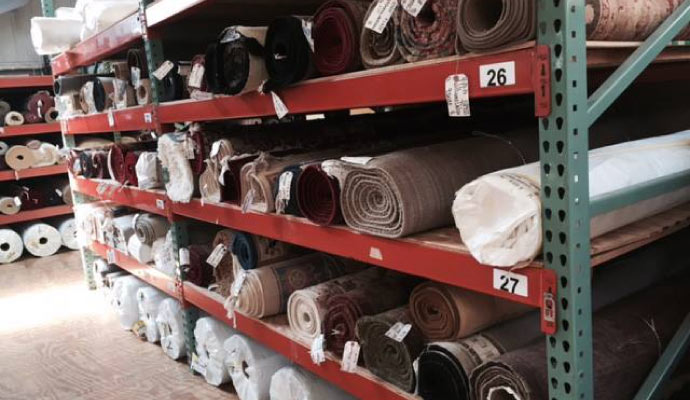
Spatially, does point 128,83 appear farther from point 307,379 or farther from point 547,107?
point 547,107

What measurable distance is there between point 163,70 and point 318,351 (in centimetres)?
154

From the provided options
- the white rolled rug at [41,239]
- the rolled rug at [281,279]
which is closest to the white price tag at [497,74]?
the rolled rug at [281,279]

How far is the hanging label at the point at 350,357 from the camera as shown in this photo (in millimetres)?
1796

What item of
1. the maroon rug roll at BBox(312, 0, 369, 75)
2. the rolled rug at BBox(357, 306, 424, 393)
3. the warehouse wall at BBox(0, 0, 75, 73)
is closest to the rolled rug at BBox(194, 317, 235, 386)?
the rolled rug at BBox(357, 306, 424, 393)

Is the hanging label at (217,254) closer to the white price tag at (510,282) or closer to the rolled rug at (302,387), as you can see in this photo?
the rolled rug at (302,387)

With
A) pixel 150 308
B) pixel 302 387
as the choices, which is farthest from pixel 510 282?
pixel 150 308

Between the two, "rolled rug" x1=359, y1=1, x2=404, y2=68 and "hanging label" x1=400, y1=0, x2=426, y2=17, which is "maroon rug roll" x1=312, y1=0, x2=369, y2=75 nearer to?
"rolled rug" x1=359, y1=1, x2=404, y2=68

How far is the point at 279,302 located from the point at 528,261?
136 cm

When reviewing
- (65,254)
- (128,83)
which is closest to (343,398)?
(128,83)

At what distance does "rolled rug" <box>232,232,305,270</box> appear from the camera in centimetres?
241

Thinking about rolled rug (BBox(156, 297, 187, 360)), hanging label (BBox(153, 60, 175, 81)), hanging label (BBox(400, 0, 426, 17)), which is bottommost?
rolled rug (BBox(156, 297, 187, 360))

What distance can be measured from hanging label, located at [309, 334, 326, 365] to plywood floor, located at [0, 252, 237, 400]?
0.95 m

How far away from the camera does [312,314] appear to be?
2.04 meters

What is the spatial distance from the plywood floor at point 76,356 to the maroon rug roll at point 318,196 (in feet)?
4.34
